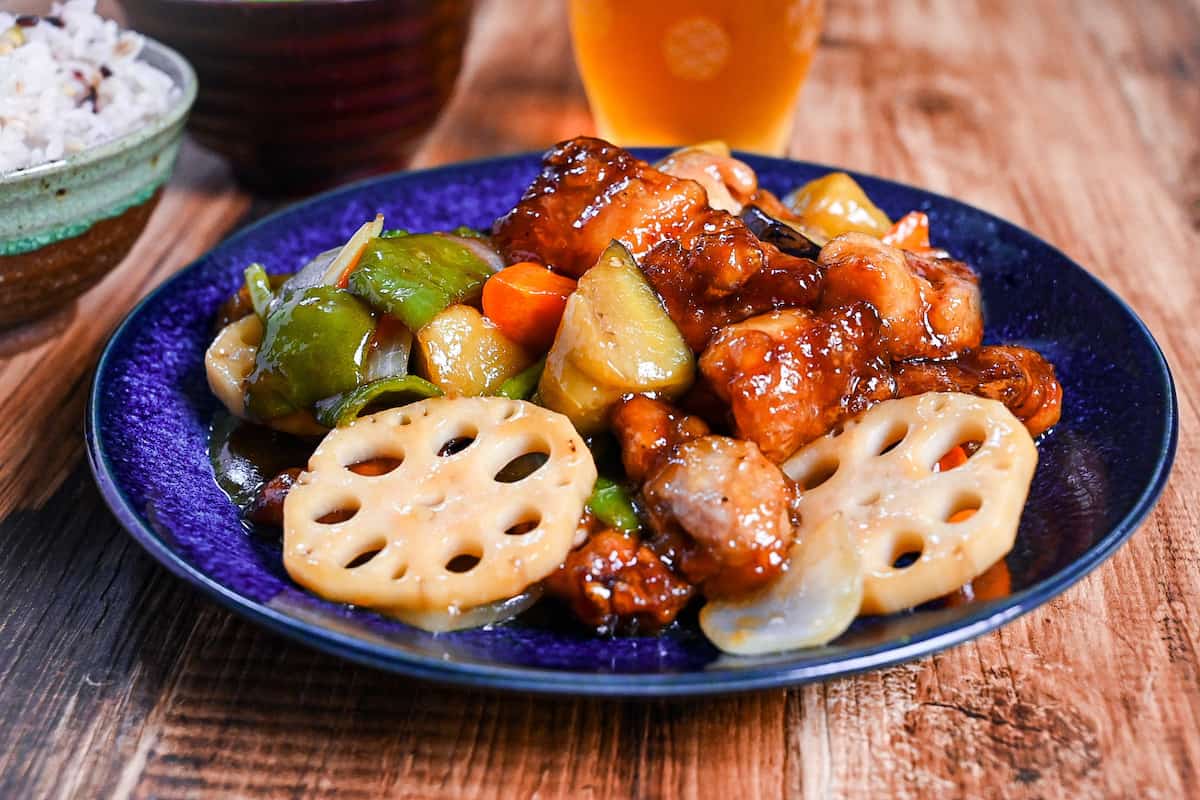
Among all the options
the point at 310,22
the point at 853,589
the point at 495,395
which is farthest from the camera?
the point at 310,22

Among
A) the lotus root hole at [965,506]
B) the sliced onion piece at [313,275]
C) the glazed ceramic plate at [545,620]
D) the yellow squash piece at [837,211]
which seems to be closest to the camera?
the glazed ceramic plate at [545,620]

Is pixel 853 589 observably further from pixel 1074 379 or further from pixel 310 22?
pixel 310 22

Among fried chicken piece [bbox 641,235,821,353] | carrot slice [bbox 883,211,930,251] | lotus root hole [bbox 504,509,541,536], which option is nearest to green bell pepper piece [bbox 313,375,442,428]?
lotus root hole [bbox 504,509,541,536]

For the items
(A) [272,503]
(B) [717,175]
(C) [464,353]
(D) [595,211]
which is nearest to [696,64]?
(B) [717,175]

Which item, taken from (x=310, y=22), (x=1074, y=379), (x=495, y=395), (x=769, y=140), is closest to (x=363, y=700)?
(x=495, y=395)

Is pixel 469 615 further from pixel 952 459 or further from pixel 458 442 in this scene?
pixel 952 459

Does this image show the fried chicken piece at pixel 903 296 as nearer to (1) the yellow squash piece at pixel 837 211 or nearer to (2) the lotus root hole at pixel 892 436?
(2) the lotus root hole at pixel 892 436

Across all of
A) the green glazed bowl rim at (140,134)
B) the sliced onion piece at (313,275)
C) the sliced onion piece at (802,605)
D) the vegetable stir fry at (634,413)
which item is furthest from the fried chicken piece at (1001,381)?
the green glazed bowl rim at (140,134)
